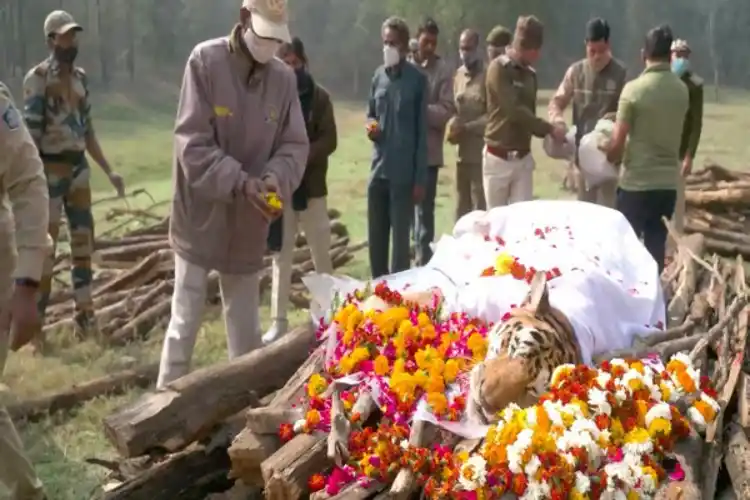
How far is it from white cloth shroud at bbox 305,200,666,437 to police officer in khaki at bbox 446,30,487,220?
271cm

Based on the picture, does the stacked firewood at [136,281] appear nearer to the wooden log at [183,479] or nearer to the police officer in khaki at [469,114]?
the police officer in khaki at [469,114]

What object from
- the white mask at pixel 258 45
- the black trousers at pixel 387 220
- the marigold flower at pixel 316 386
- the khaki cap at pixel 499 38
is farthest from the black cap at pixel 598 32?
the marigold flower at pixel 316 386

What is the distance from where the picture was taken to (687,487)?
2586 mm

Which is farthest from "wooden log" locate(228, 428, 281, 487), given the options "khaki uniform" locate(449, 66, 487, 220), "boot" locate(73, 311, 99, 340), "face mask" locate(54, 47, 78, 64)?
"khaki uniform" locate(449, 66, 487, 220)

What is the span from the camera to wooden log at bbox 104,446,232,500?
309 cm

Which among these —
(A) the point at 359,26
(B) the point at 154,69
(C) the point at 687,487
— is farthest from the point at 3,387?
(A) the point at 359,26

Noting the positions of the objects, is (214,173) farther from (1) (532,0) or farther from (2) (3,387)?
(1) (532,0)

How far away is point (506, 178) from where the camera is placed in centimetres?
646

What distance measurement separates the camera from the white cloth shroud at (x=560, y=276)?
11.8ft

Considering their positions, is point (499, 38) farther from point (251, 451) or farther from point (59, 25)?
point (251, 451)

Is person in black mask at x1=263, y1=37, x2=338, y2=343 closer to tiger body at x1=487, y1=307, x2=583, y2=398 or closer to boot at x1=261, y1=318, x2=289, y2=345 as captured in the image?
boot at x1=261, y1=318, x2=289, y2=345

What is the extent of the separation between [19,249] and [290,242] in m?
2.75

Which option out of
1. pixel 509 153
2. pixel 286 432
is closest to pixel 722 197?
pixel 509 153

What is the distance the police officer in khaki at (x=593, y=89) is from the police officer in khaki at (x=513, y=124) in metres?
0.28
